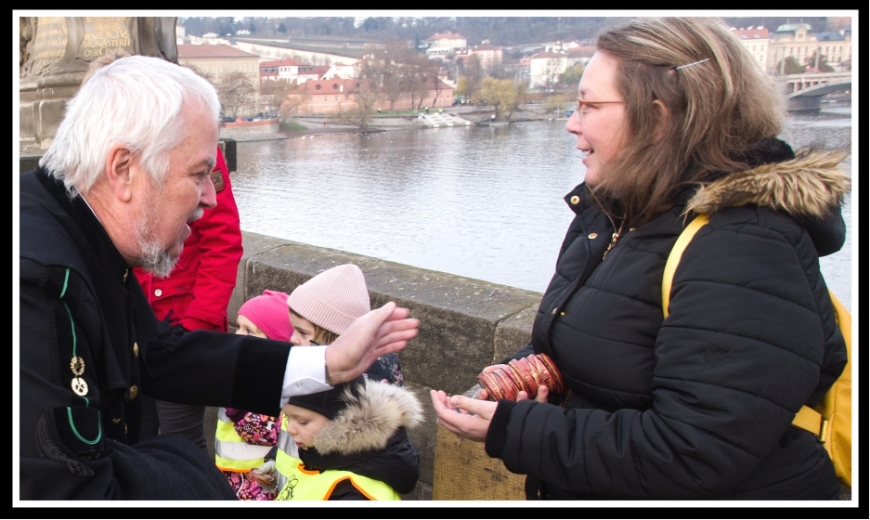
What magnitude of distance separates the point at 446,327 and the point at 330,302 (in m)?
0.60

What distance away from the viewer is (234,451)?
110 inches

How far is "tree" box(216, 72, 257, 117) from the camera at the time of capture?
6.57 meters

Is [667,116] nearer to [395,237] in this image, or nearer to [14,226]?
[14,226]

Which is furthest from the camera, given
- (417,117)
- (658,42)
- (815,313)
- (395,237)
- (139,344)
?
(417,117)

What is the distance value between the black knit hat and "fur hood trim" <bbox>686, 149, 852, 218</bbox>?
1131 mm

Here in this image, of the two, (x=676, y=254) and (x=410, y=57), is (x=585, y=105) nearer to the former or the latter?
(x=676, y=254)

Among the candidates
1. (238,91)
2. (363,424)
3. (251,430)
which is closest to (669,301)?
(363,424)

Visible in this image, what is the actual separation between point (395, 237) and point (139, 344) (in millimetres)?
3058

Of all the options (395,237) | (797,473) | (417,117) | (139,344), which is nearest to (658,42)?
(797,473)

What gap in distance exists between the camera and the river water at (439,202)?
459cm

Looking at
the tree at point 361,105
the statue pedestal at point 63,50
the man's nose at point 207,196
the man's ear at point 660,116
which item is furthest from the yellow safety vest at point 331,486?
the tree at point 361,105

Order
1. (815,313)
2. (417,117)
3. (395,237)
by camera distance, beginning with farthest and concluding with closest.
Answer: (417,117) → (395,237) → (815,313)

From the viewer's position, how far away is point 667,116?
1702 millimetres

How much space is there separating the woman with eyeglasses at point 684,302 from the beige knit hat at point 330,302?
82 cm
